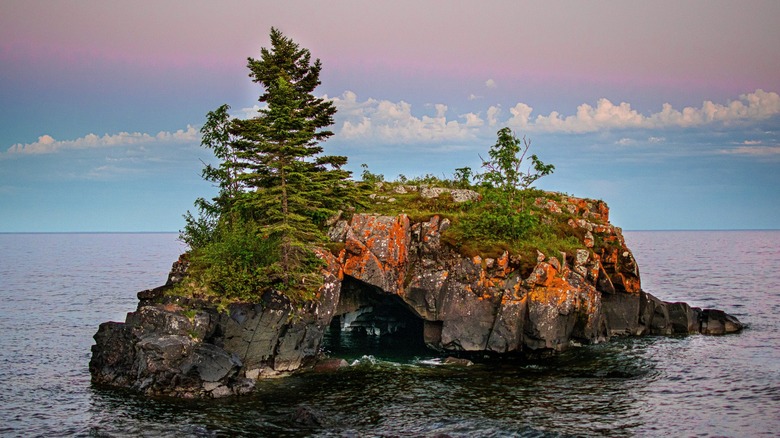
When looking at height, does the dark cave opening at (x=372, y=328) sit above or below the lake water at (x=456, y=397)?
above

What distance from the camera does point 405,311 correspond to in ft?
182

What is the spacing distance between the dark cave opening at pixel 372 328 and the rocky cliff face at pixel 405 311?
0.47 ft

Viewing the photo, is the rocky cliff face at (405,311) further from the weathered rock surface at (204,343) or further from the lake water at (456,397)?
the lake water at (456,397)

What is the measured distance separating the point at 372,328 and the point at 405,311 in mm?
3556

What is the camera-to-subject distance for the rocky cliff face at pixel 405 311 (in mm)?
36344

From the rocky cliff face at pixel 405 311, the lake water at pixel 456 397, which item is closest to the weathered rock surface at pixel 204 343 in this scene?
the rocky cliff face at pixel 405 311

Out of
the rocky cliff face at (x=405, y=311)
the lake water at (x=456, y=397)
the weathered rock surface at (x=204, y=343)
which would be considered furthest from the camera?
the rocky cliff face at (x=405, y=311)

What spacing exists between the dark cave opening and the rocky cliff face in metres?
0.14

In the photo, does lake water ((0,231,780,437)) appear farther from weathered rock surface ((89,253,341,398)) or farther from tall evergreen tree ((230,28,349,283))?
tall evergreen tree ((230,28,349,283))

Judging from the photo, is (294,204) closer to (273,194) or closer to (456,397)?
(273,194)

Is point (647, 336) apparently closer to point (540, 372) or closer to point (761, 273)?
point (540, 372)

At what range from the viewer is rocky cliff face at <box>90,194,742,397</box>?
119 ft

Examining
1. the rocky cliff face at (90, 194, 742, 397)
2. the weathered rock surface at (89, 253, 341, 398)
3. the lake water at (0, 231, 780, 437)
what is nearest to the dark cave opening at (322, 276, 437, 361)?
the rocky cliff face at (90, 194, 742, 397)

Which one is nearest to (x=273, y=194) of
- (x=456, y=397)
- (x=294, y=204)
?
(x=294, y=204)
